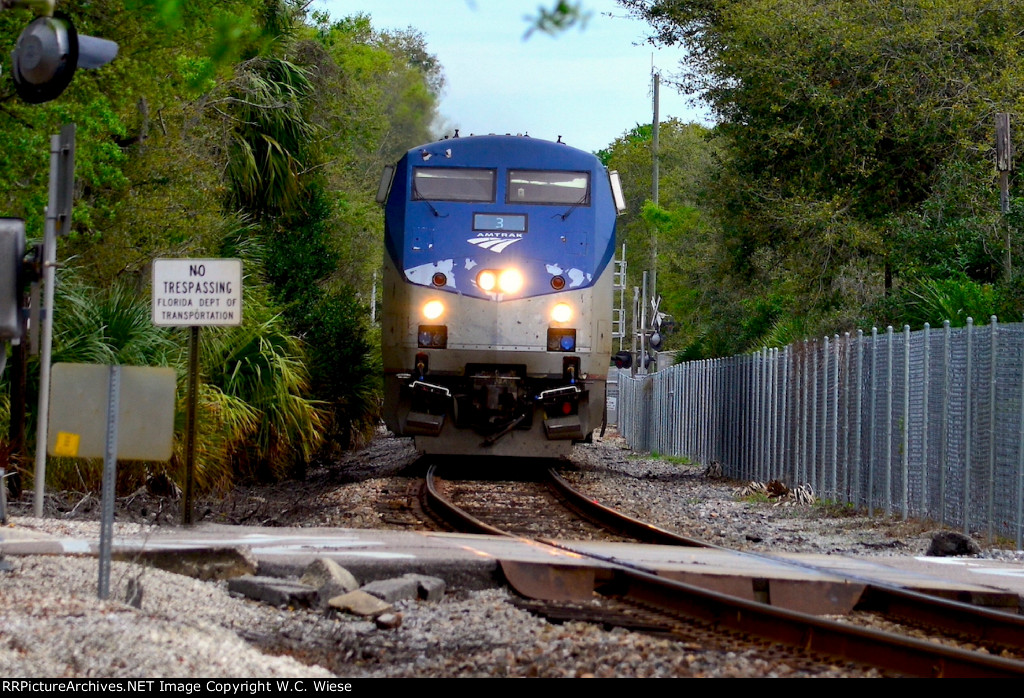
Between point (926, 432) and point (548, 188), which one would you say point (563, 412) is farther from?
point (926, 432)

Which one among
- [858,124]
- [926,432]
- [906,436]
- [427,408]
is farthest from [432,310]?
[858,124]

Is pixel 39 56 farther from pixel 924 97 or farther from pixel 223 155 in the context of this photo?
pixel 924 97

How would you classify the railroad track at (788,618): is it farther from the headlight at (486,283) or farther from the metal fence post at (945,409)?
the headlight at (486,283)

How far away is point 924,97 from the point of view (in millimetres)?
24188

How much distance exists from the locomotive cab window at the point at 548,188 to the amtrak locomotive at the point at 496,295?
0.01 m

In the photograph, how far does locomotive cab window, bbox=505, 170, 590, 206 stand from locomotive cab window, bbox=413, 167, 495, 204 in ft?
0.92

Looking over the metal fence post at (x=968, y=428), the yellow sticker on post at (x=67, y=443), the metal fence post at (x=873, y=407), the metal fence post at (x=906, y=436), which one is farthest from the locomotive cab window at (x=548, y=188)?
the yellow sticker on post at (x=67, y=443)

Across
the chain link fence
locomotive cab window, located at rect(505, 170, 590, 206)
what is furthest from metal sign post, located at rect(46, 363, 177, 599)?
locomotive cab window, located at rect(505, 170, 590, 206)

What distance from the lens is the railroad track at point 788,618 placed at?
219 inches

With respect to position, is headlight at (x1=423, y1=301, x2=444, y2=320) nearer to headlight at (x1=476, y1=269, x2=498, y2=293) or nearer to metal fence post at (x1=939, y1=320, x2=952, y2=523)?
headlight at (x1=476, y1=269, x2=498, y2=293)

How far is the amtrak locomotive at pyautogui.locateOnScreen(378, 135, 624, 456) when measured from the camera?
16.3 m

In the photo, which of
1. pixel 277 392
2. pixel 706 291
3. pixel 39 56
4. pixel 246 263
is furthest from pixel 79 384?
pixel 706 291

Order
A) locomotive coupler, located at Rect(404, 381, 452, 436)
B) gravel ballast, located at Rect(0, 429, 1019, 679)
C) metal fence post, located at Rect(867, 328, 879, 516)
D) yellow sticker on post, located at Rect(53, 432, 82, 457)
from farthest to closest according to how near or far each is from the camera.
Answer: locomotive coupler, located at Rect(404, 381, 452, 436) < metal fence post, located at Rect(867, 328, 879, 516) < yellow sticker on post, located at Rect(53, 432, 82, 457) < gravel ballast, located at Rect(0, 429, 1019, 679)

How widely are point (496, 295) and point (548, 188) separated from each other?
1585mm
